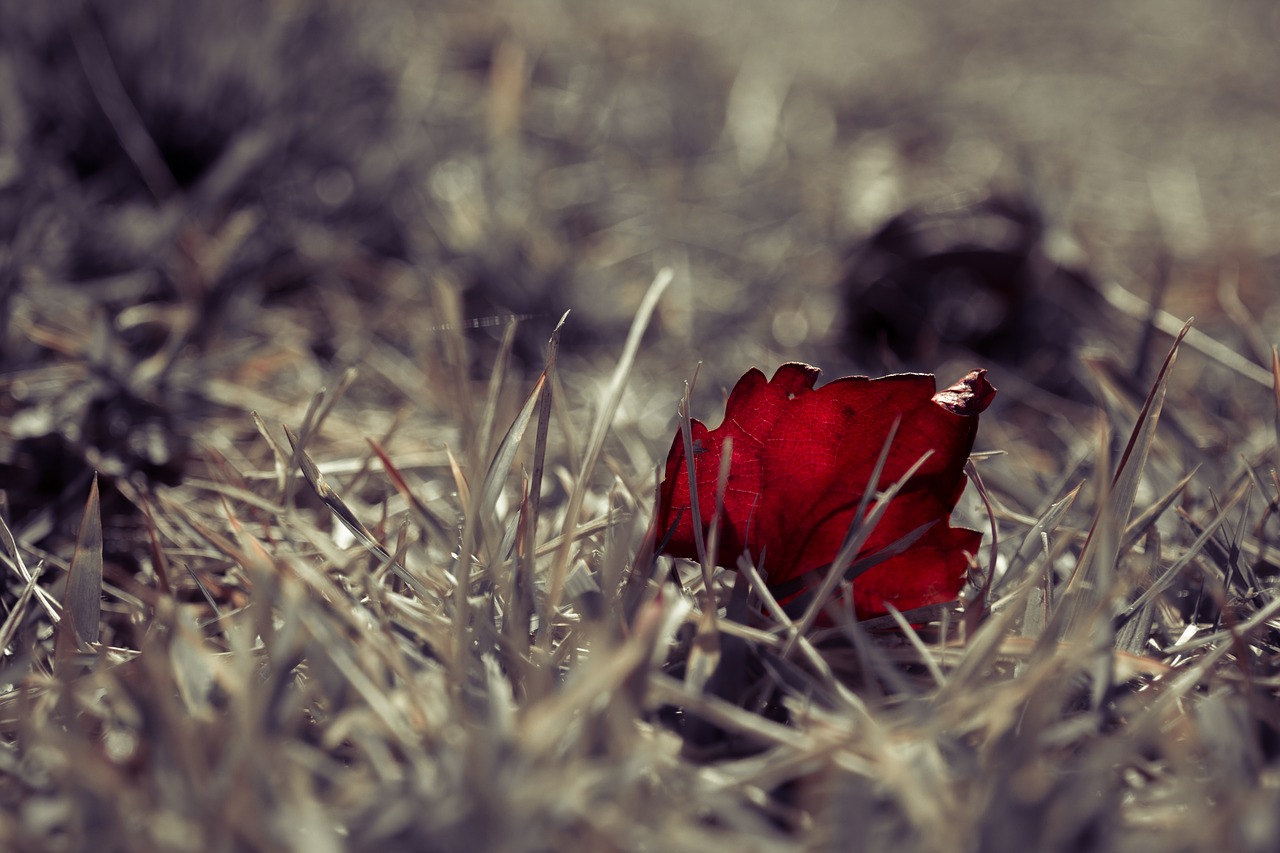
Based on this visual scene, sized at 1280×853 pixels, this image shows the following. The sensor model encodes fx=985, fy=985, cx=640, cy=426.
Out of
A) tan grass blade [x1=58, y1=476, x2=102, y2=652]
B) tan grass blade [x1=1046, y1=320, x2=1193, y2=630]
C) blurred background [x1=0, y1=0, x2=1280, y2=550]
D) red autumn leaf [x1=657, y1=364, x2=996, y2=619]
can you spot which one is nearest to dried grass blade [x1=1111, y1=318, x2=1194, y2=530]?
tan grass blade [x1=1046, y1=320, x2=1193, y2=630]

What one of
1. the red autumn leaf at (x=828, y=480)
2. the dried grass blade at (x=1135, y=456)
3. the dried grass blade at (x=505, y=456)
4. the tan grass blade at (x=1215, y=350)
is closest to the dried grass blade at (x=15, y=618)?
the dried grass blade at (x=505, y=456)

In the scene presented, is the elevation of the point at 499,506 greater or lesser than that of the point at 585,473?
lesser

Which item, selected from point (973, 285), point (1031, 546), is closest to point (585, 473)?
point (1031, 546)

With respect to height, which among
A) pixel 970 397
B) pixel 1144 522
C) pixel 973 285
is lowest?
pixel 973 285

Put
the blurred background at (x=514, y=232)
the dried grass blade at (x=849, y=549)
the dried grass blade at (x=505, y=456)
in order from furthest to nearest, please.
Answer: the blurred background at (x=514, y=232)
the dried grass blade at (x=505, y=456)
the dried grass blade at (x=849, y=549)

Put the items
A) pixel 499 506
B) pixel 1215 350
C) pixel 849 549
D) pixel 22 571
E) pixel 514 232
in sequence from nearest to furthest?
pixel 849 549, pixel 22 571, pixel 499 506, pixel 1215 350, pixel 514 232

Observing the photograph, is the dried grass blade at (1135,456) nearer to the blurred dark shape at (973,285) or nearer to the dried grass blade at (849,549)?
the dried grass blade at (849,549)

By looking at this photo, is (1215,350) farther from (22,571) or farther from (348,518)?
(22,571)

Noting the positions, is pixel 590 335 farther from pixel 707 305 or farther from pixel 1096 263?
pixel 1096 263
